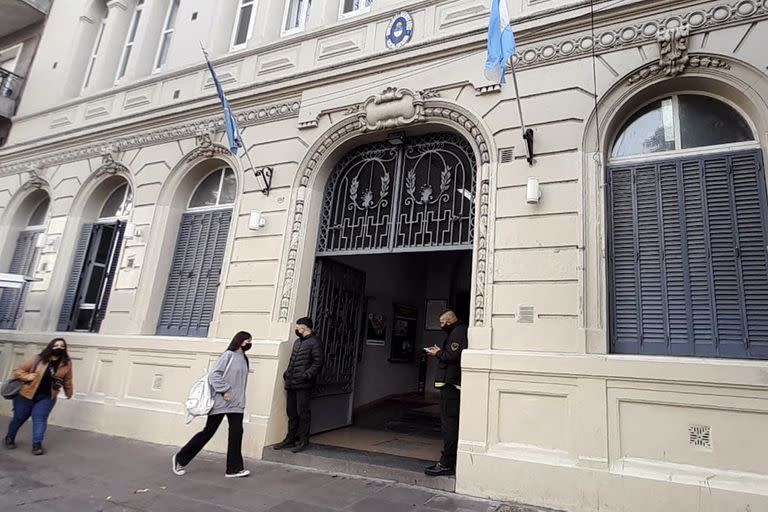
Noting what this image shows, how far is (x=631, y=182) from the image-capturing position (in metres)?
5.84

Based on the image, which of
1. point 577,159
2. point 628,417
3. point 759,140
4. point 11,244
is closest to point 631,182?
point 577,159

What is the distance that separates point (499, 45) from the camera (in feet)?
17.9

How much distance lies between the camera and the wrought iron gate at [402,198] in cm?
687

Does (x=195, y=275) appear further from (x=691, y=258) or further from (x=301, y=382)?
(x=691, y=258)

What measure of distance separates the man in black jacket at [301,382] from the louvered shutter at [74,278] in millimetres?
5926

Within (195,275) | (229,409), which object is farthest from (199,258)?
(229,409)

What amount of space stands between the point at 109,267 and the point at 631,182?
9701 mm

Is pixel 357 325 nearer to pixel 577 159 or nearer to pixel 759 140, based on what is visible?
pixel 577 159

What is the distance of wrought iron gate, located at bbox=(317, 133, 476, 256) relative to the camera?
6.87 m

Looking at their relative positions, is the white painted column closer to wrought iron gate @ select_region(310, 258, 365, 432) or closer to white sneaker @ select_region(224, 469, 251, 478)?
wrought iron gate @ select_region(310, 258, 365, 432)

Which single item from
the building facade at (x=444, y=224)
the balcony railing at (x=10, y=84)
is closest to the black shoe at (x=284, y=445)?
the building facade at (x=444, y=224)

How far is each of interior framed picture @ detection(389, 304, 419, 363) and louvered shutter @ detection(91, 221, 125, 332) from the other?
597 centimetres

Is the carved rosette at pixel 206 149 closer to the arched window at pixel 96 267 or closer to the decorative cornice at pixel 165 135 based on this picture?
the decorative cornice at pixel 165 135

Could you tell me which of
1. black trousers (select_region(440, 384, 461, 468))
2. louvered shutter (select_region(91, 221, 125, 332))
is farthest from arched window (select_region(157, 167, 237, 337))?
black trousers (select_region(440, 384, 461, 468))
